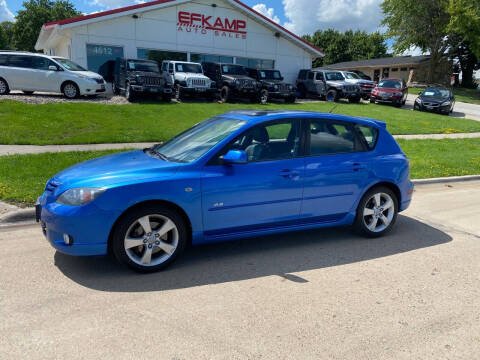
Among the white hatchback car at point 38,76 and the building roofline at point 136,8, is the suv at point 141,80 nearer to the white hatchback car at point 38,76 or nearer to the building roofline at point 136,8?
the white hatchback car at point 38,76

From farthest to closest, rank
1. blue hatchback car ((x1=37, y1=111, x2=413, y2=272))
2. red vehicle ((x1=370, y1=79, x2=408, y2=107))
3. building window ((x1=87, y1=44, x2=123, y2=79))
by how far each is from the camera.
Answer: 1. red vehicle ((x1=370, y1=79, x2=408, y2=107))
2. building window ((x1=87, y1=44, x2=123, y2=79))
3. blue hatchback car ((x1=37, y1=111, x2=413, y2=272))

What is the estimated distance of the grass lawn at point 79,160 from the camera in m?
6.16

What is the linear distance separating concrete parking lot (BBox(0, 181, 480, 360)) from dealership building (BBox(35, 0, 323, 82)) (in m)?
17.7

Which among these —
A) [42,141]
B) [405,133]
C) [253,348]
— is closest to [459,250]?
[253,348]

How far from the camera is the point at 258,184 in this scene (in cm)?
427

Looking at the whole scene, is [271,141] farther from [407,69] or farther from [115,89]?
[407,69]

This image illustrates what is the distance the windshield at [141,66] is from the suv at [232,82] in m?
3.41

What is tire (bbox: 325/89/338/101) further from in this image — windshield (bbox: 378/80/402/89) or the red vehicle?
windshield (bbox: 378/80/402/89)

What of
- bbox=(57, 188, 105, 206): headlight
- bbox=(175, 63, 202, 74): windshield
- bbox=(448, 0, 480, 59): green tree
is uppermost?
bbox=(448, 0, 480, 59): green tree

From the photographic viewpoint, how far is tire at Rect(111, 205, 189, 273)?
3785mm

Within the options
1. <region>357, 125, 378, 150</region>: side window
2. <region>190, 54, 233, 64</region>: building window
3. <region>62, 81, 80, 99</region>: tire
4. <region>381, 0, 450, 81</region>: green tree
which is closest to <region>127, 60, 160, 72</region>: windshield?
<region>62, 81, 80, 99</region>: tire

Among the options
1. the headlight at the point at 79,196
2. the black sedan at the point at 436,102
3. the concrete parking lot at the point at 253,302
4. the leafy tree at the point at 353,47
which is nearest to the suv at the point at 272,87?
the black sedan at the point at 436,102

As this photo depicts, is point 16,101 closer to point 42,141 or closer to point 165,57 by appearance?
point 42,141

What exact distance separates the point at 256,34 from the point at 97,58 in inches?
399
